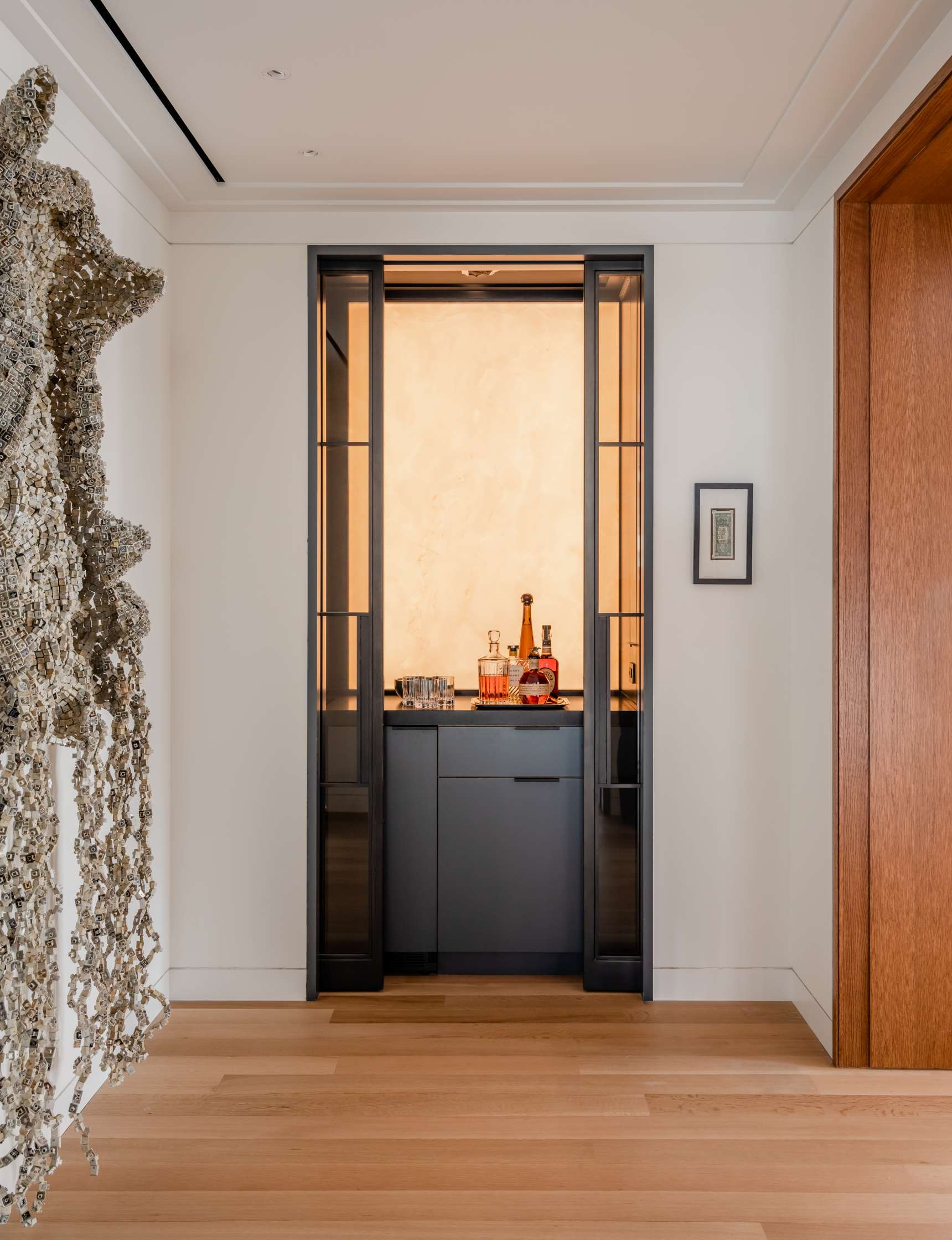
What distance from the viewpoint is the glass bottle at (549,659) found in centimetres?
344

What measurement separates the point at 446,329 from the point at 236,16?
1775 mm

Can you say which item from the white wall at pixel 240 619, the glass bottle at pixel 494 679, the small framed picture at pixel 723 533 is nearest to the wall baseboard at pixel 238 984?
the white wall at pixel 240 619

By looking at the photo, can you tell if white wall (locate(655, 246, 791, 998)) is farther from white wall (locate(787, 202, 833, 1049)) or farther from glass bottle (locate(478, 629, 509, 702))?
glass bottle (locate(478, 629, 509, 702))

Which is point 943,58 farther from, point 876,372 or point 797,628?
point 797,628

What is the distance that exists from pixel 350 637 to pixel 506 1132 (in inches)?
62.3

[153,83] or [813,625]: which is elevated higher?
[153,83]

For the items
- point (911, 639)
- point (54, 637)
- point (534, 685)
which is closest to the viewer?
point (54, 637)

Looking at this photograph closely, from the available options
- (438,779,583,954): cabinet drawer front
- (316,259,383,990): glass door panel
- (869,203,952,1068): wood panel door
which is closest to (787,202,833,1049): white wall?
(869,203,952,1068): wood panel door

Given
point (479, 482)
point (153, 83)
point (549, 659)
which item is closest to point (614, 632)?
point (549, 659)

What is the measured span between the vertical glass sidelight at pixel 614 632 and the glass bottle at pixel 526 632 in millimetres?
469

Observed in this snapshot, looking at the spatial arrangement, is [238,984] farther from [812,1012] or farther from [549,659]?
[812,1012]

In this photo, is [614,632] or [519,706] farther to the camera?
[519,706]

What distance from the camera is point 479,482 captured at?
379 centimetres

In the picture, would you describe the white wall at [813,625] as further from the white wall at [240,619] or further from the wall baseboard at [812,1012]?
the white wall at [240,619]
